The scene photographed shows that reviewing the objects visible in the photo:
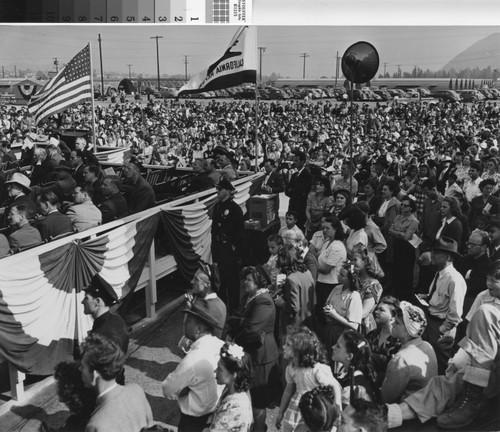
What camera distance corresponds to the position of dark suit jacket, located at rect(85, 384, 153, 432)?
2.54 metres

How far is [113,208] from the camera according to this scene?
613 centimetres

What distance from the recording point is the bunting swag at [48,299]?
4266 mm

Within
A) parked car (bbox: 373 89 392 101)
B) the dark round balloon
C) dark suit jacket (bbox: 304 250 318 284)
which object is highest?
the dark round balloon

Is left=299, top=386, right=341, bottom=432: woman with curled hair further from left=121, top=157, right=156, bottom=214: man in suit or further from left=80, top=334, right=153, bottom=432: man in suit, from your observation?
left=121, top=157, right=156, bottom=214: man in suit

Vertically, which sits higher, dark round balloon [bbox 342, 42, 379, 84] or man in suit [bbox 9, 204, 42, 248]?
dark round balloon [bbox 342, 42, 379, 84]

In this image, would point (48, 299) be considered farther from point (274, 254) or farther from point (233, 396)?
point (233, 396)

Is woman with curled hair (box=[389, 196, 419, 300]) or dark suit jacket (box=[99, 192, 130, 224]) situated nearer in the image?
dark suit jacket (box=[99, 192, 130, 224])

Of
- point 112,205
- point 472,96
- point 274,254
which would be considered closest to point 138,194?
point 112,205

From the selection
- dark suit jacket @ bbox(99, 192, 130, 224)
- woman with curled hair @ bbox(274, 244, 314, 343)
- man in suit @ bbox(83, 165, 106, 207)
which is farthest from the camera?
man in suit @ bbox(83, 165, 106, 207)

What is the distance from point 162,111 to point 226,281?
32286mm

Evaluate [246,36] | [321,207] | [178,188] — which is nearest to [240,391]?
[321,207]

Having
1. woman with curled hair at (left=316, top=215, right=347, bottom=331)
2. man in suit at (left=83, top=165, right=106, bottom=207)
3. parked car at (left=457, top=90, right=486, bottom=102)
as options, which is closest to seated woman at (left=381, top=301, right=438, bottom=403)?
woman with curled hair at (left=316, top=215, right=347, bottom=331)

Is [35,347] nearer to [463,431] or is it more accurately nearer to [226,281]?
[226,281]

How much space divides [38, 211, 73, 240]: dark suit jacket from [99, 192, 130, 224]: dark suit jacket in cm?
76
